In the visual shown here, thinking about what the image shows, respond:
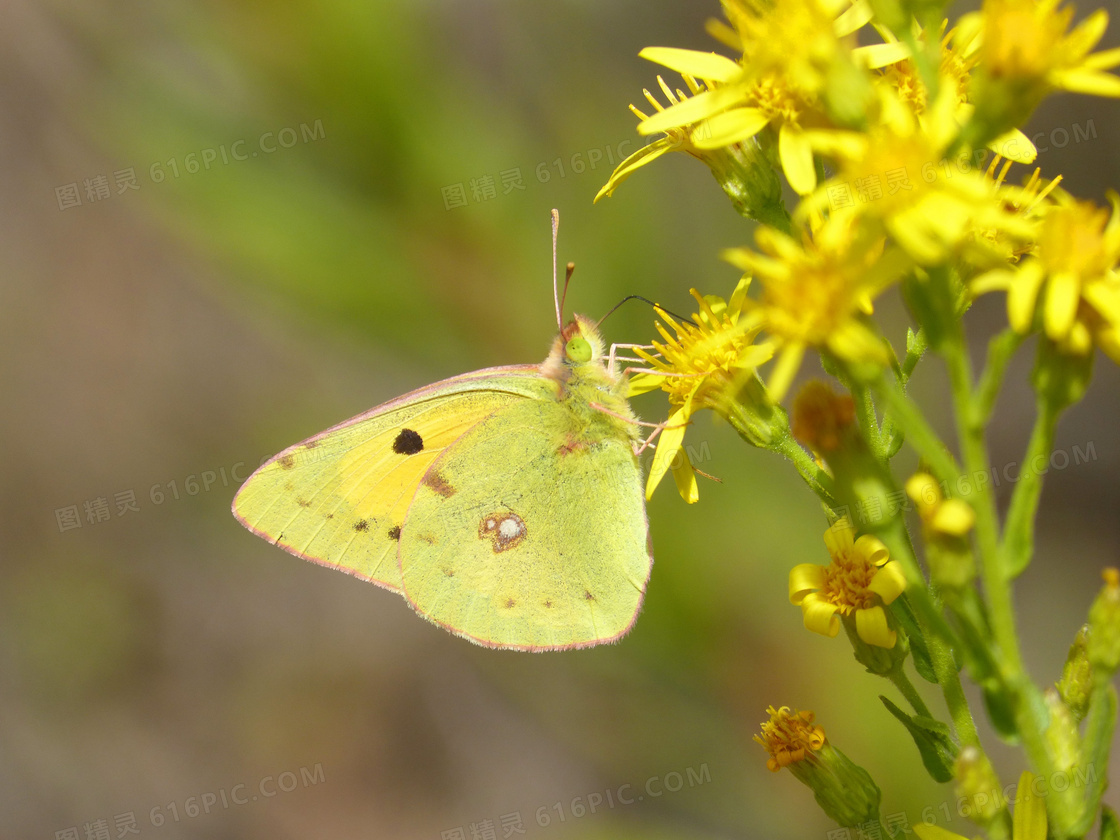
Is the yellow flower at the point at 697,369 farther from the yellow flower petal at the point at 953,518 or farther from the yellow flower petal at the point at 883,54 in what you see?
the yellow flower petal at the point at 953,518

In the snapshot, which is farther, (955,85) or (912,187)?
(955,85)

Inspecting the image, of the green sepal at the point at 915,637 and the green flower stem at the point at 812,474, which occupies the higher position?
the green flower stem at the point at 812,474

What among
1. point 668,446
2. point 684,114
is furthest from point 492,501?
point 684,114

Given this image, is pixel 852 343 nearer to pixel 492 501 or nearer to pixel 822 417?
pixel 822 417

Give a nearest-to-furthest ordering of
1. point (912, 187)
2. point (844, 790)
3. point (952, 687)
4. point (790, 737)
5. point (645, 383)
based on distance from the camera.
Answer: point (912, 187) → point (952, 687) → point (844, 790) → point (790, 737) → point (645, 383)

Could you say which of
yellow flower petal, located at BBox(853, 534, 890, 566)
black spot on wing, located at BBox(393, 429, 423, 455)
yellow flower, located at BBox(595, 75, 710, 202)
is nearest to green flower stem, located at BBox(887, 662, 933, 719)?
yellow flower petal, located at BBox(853, 534, 890, 566)

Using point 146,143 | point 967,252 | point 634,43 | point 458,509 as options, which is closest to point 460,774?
point 458,509

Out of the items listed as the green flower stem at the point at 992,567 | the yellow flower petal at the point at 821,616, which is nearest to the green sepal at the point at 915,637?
the yellow flower petal at the point at 821,616

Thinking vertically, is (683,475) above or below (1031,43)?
below
